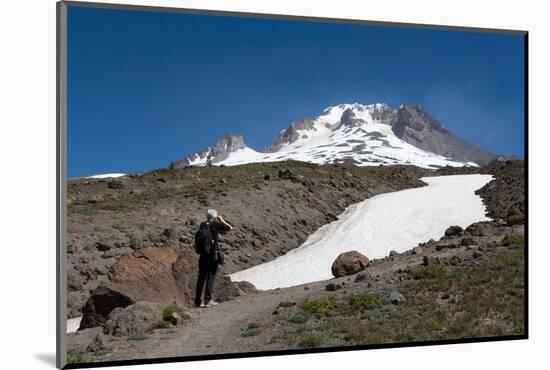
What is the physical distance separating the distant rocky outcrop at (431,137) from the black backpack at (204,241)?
420cm

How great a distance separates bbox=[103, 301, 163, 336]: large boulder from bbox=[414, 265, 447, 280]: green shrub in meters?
5.25

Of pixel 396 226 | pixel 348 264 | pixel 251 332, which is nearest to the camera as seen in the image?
pixel 251 332

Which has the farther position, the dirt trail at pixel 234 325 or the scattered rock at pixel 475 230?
the scattered rock at pixel 475 230

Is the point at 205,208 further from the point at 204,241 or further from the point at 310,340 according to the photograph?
the point at 310,340

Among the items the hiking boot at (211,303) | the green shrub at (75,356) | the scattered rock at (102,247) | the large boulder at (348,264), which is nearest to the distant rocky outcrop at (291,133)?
the large boulder at (348,264)

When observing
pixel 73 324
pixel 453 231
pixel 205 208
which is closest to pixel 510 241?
pixel 453 231

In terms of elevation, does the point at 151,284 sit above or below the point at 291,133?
below

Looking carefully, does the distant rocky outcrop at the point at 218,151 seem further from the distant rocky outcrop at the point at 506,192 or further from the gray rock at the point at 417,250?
the distant rocky outcrop at the point at 506,192

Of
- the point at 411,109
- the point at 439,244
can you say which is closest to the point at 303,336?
the point at 439,244

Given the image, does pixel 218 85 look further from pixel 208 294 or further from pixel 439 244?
pixel 439 244

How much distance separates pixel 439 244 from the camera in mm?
15406

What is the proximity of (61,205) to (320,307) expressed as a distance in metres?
4.99

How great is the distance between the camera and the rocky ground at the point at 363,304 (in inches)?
491

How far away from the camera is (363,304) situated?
13773 mm
